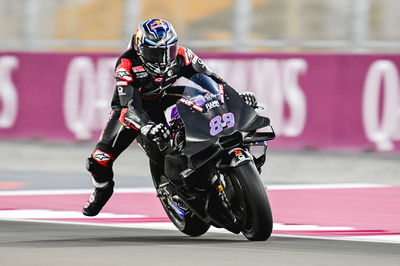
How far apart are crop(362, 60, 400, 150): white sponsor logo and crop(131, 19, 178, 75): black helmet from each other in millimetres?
6501

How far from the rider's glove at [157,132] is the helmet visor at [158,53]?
676 millimetres

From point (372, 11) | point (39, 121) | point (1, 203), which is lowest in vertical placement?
point (39, 121)

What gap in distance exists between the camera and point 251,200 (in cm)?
732

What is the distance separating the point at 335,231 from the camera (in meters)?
8.72

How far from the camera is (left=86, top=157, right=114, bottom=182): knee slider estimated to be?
9117mm

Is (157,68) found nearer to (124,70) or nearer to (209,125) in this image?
(124,70)

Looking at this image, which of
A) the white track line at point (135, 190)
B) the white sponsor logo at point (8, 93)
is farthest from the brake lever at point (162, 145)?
the white sponsor logo at point (8, 93)

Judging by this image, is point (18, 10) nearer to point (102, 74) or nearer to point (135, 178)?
point (102, 74)

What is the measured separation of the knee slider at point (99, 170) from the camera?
29.9 feet

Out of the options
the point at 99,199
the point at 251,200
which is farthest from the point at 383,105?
the point at 251,200

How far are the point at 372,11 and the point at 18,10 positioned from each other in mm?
Result: 5880

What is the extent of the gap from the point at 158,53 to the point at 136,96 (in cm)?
37

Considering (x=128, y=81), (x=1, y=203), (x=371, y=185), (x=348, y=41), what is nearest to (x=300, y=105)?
(x=348, y=41)

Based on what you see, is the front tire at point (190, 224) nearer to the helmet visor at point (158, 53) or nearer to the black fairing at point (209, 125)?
the black fairing at point (209, 125)
